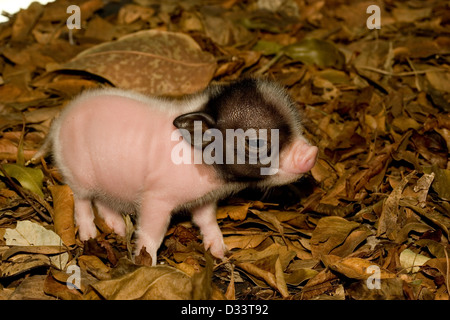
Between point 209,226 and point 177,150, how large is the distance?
2.27 feet

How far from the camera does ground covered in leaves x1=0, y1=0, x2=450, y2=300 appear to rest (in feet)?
11.1

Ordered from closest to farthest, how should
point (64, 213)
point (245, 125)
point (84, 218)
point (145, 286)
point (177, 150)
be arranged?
point (145, 286)
point (245, 125)
point (177, 150)
point (64, 213)
point (84, 218)

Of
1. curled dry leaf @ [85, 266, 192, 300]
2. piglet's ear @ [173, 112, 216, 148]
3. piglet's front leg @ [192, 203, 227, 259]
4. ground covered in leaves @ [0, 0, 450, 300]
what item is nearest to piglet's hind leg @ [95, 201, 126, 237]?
ground covered in leaves @ [0, 0, 450, 300]

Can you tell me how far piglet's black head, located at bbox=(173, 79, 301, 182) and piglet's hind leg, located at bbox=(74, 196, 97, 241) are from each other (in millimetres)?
1109

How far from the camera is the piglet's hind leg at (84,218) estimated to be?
13.3ft

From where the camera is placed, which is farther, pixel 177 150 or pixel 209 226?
pixel 209 226

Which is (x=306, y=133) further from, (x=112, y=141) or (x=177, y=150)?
(x=112, y=141)

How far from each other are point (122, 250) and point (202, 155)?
94cm

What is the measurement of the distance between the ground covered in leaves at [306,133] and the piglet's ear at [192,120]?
837 millimetres

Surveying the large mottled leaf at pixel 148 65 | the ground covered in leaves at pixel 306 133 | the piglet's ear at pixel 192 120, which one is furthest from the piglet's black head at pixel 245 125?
the large mottled leaf at pixel 148 65

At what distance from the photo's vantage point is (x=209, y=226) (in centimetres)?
402

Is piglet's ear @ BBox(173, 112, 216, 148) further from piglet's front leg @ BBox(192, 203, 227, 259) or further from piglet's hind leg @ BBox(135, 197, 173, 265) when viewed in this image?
piglet's front leg @ BBox(192, 203, 227, 259)

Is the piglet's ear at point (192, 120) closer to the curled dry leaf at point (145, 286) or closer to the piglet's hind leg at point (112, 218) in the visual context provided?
the curled dry leaf at point (145, 286)

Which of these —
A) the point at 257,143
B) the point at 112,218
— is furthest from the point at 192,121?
the point at 112,218
